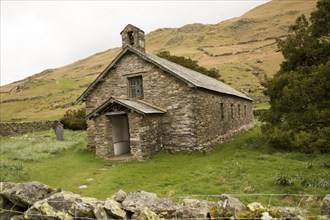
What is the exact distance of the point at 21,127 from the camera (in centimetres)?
3894

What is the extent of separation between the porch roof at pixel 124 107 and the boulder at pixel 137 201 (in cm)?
1141

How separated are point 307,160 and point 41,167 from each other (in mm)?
15756

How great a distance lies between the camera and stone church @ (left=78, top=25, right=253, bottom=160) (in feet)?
62.5

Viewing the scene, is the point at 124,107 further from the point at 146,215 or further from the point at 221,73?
the point at 221,73

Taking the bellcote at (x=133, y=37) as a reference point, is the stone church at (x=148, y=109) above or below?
below

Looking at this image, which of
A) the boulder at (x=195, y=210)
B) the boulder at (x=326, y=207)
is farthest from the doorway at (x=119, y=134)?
the boulder at (x=326, y=207)

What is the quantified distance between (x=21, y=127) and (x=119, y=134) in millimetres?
22744

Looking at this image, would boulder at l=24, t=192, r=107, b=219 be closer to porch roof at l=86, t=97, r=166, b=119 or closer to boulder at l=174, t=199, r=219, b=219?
boulder at l=174, t=199, r=219, b=219

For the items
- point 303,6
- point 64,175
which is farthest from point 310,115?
point 303,6

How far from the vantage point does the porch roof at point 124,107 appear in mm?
18547

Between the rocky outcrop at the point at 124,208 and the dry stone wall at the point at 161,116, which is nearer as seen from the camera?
the rocky outcrop at the point at 124,208

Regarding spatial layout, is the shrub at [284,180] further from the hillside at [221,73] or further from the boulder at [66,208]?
the hillside at [221,73]

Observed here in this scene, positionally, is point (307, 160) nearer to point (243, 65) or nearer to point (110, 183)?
point (110, 183)

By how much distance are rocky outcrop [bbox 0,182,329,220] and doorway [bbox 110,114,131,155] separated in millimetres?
14199
